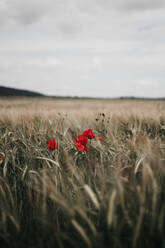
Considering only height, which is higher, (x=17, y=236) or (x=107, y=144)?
(x=107, y=144)

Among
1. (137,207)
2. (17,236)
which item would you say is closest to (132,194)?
(137,207)

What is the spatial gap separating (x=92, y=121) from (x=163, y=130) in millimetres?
977

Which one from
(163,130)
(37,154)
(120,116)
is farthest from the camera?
(120,116)

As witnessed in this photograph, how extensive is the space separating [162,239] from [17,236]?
50 centimetres

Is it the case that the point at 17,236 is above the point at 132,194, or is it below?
below

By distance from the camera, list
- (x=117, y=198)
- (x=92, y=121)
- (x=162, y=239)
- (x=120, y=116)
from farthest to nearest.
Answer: (x=120, y=116) < (x=92, y=121) < (x=117, y=198) < (x=162, y=239)

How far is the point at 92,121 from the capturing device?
8.29 ft

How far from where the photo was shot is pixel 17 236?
62 centimetres

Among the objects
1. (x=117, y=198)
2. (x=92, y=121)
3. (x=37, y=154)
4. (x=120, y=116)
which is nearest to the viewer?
(x=117, y=198)

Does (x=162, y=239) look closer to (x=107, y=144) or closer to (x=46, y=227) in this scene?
(x=46, y=227)

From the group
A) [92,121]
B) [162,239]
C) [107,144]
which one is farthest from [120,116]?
[162,239]

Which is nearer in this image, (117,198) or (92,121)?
(117,198)

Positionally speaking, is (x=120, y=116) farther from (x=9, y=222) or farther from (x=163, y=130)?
(x=9, y=222)

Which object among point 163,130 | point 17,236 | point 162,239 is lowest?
point 17,236
